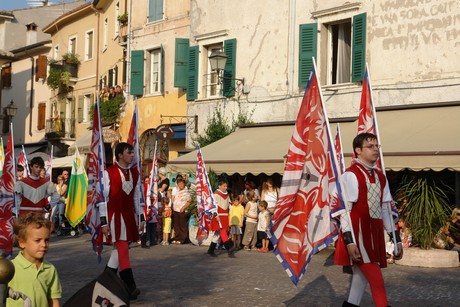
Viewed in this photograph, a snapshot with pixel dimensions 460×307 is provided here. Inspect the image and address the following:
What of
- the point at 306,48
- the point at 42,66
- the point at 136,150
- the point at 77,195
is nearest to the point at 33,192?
the point at 136,150

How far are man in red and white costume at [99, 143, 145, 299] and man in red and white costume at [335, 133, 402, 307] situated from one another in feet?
11.2

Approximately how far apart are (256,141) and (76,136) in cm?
2119

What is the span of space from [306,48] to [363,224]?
15.6 metres

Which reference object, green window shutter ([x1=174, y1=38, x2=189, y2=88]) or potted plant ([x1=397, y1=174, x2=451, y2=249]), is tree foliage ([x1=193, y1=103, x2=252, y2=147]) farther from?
potted plant ([x1=397, y1=174, x2=451, y2=249])

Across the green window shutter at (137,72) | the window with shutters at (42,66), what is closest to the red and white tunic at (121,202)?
the green window shutter at (137,72)

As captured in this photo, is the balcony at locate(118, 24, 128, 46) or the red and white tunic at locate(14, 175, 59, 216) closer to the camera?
the red and white tunic at locate(14, 175, 59, 216)

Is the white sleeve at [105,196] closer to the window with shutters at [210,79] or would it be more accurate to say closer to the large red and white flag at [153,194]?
the large red and white flag at [153,194]

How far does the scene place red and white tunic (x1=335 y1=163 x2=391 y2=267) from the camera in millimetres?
7699

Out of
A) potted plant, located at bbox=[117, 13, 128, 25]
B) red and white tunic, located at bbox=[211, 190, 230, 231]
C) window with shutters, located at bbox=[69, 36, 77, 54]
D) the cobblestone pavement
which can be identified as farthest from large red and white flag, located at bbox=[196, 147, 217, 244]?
window with shutters, located at bbox=[69, 36, 77, 54]

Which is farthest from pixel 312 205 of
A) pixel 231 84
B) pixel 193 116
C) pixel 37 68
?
pixel 37 68

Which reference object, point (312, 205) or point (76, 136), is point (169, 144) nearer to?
point (76, 136)

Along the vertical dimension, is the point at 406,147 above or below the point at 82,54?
below

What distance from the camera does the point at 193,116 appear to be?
2717 cm

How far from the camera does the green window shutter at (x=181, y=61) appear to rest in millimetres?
27562
